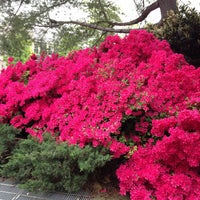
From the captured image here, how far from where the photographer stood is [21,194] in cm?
244

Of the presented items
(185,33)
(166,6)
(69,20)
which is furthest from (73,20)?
(185,33)

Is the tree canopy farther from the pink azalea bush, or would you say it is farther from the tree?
the pink azalea bush

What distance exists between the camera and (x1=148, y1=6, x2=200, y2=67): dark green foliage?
4957mm

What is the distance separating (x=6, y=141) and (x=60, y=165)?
843 millimetres

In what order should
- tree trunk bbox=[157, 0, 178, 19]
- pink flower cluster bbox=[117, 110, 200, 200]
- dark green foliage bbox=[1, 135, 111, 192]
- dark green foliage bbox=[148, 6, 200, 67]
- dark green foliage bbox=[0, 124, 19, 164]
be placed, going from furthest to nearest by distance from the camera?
tree trunk bbox=[157, 0, 178, 19], dark green foliage bbox=[148, 6, 200, 67], dark green foliage bbox=[0, 124, 19, 164], dark green foliage bbox=[1, 135, 111, 192], pink flower cluster bbox=[117, 110, 200, 200]

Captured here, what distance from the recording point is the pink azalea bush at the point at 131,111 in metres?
2.21

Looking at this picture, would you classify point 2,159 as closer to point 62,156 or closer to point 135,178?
point 62,156

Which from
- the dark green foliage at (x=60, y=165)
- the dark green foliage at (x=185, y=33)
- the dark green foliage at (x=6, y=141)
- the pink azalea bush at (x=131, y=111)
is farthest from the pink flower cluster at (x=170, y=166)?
the dark green foliage at (x=185, y=33)

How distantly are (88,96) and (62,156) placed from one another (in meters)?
0.84

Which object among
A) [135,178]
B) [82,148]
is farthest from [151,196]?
[82,148]

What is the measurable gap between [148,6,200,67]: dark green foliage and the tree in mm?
1343

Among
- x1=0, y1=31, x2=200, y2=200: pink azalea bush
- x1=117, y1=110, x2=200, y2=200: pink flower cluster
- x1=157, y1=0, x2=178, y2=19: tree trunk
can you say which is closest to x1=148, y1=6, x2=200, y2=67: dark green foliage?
x1=157, y1=0, x2=178, y2=19: tree trunk

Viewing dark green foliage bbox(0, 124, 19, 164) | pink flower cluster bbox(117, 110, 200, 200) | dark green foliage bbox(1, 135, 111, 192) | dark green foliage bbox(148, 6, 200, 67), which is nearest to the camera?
pink flower cluster bbox(117, 110, 200, 200)

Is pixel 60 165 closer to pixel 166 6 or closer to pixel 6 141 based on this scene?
pixel 6 141
